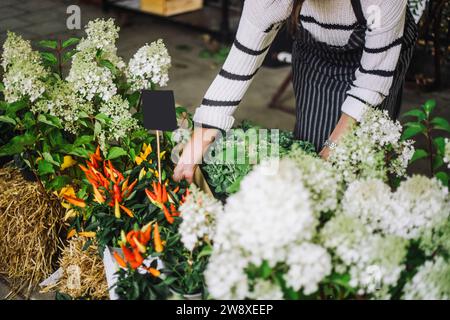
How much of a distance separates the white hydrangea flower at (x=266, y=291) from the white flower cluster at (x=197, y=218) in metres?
0.21

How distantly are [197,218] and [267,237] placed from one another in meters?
0.24

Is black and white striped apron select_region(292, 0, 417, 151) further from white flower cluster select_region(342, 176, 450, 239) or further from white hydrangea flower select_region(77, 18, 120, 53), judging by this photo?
white flower cluster select_region(342, 176, 450, 239)

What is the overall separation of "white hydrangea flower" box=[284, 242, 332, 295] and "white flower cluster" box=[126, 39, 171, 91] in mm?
903

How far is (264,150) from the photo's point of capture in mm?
1562

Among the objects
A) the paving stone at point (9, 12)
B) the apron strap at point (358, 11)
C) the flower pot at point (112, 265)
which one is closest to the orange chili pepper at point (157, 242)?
the flower pot at point (112, 265)

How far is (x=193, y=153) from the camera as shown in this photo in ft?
5.07

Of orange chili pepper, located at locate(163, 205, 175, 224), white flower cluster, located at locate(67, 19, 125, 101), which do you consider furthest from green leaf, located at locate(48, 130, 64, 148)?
orange chili pepper, located at locate(163, 205, 175, 224)

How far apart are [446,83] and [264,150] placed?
338 cm

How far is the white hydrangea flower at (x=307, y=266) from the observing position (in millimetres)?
909

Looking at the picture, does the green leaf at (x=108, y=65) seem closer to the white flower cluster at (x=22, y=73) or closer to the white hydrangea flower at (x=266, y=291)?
the white flower cluster at (x=22, y=73)

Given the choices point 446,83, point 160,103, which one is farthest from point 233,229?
point 446,83

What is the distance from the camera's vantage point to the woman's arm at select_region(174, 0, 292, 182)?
1.60m

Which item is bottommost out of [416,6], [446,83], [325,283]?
[446,83]

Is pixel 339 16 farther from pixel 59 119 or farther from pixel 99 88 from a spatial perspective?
pixel 59 119
